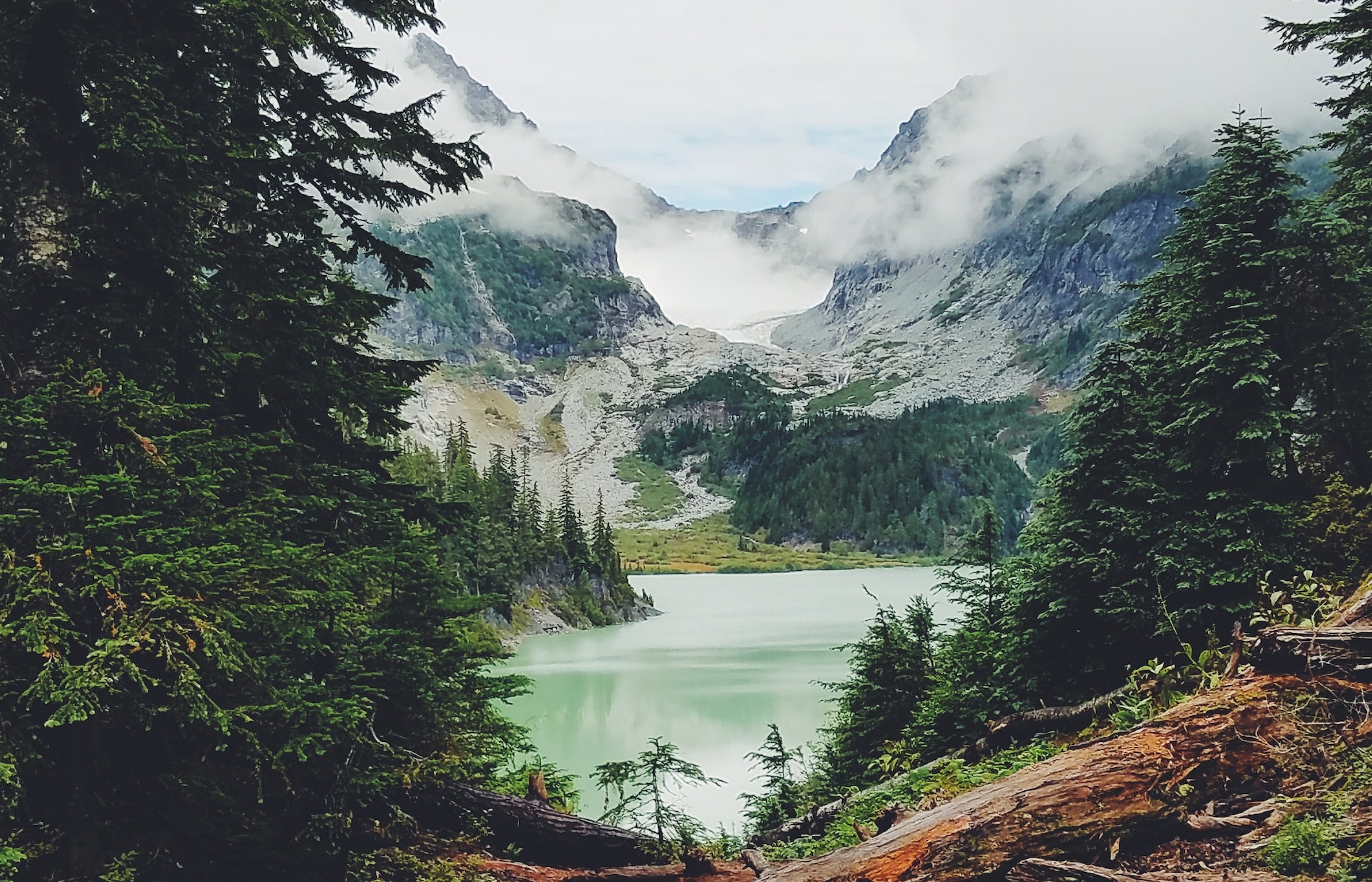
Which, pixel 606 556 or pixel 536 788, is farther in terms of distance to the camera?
pixel 606 556

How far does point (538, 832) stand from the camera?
858 cm

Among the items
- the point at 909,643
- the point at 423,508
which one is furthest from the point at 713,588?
the point at 423,508

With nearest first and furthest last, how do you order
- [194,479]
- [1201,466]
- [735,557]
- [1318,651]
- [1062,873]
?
[1062,873] < [194,479] < [1318,651] < [1201,466] < [735,557]

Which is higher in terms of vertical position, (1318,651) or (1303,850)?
(1318,651)

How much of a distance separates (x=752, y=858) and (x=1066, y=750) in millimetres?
3155

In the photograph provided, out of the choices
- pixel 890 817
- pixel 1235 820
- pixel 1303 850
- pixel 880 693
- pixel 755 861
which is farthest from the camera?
pixel 880 693

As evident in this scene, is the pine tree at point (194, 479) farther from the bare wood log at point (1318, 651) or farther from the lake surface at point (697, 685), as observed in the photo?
the bare wood log at point (1318, 651)

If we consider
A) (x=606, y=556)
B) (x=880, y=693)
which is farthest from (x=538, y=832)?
(x=606, y=556)

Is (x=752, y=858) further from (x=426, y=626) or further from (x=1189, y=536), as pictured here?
(x=1189, y=536)

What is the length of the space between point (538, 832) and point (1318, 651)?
6.63 meters

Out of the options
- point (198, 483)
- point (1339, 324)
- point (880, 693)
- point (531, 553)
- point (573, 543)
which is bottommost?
point (880, 693)

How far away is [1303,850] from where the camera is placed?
4391 millimetres

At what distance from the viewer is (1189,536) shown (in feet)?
38.4

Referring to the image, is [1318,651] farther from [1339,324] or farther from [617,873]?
[1339,324]
